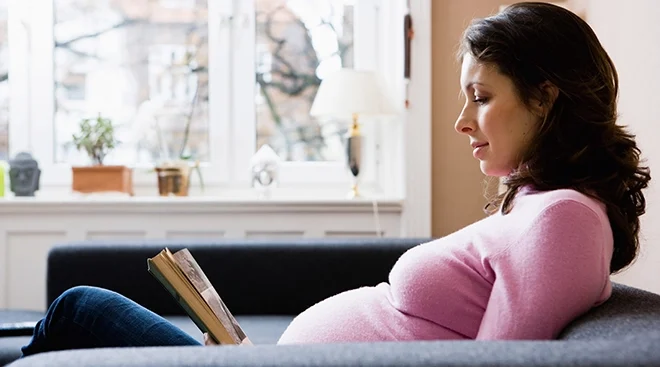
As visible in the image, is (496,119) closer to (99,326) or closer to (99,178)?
(99,326)

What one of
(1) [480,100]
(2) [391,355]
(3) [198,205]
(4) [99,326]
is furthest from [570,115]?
(3) [198,205]

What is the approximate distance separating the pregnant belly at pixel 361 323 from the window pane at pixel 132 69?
2355mm

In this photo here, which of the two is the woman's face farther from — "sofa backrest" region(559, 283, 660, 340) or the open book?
the open book

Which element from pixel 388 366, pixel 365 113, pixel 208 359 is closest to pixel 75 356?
pixel 208 359

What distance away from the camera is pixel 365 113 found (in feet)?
11.3

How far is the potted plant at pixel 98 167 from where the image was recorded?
3.61m

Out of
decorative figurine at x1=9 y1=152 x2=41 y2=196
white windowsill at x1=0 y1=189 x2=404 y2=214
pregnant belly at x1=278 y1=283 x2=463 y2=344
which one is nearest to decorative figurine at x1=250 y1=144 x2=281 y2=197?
white windowsill at x1=0 y1=189 x2=404 y2=214

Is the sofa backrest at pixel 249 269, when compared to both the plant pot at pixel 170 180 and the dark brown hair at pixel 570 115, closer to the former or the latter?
the plant pot at pixel 170 180

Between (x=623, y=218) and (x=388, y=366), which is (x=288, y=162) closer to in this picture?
(x=623, y=218)

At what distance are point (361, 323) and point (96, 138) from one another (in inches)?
95.6

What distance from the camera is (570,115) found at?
1419 mm

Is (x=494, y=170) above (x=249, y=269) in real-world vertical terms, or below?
above

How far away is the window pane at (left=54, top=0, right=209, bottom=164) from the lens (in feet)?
12.6

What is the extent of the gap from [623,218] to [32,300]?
266 cm
